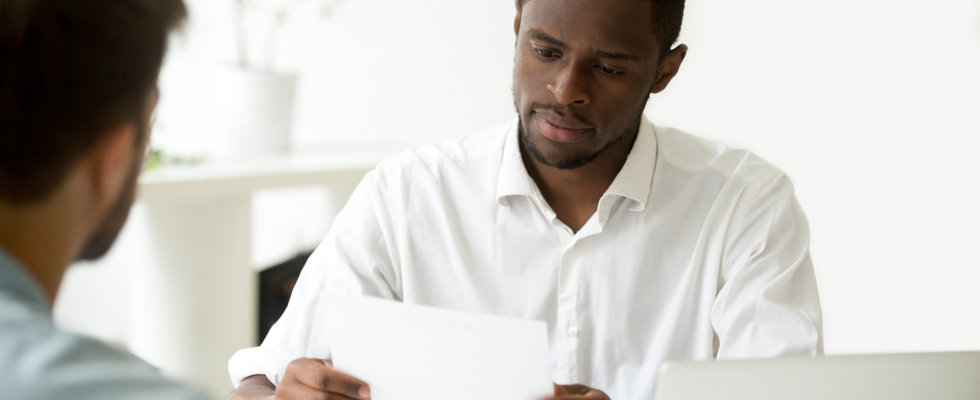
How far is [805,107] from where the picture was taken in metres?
2.67

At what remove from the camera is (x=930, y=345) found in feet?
8.87

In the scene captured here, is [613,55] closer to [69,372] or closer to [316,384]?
[316,384]

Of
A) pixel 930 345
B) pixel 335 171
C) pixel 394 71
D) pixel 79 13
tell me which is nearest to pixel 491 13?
pixel 394 71

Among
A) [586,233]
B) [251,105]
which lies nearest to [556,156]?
[586,233]

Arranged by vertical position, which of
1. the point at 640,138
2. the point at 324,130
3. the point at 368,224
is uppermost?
the point at 640,138

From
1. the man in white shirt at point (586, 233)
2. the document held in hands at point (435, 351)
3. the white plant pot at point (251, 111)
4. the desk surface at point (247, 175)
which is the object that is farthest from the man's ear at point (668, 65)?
the white plant pot at point (251, 111)

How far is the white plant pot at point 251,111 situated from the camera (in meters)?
2.31

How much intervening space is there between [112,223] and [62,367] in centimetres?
20

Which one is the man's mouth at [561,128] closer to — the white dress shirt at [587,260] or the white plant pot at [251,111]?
the white dress shirt at [587,260]

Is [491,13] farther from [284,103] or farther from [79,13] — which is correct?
[79,13]

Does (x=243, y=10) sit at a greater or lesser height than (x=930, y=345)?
greater

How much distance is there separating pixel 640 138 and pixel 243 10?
1447 mm

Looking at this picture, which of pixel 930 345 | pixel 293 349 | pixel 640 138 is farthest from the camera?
pixel 930 345

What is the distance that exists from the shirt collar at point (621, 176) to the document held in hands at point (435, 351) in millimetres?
429
